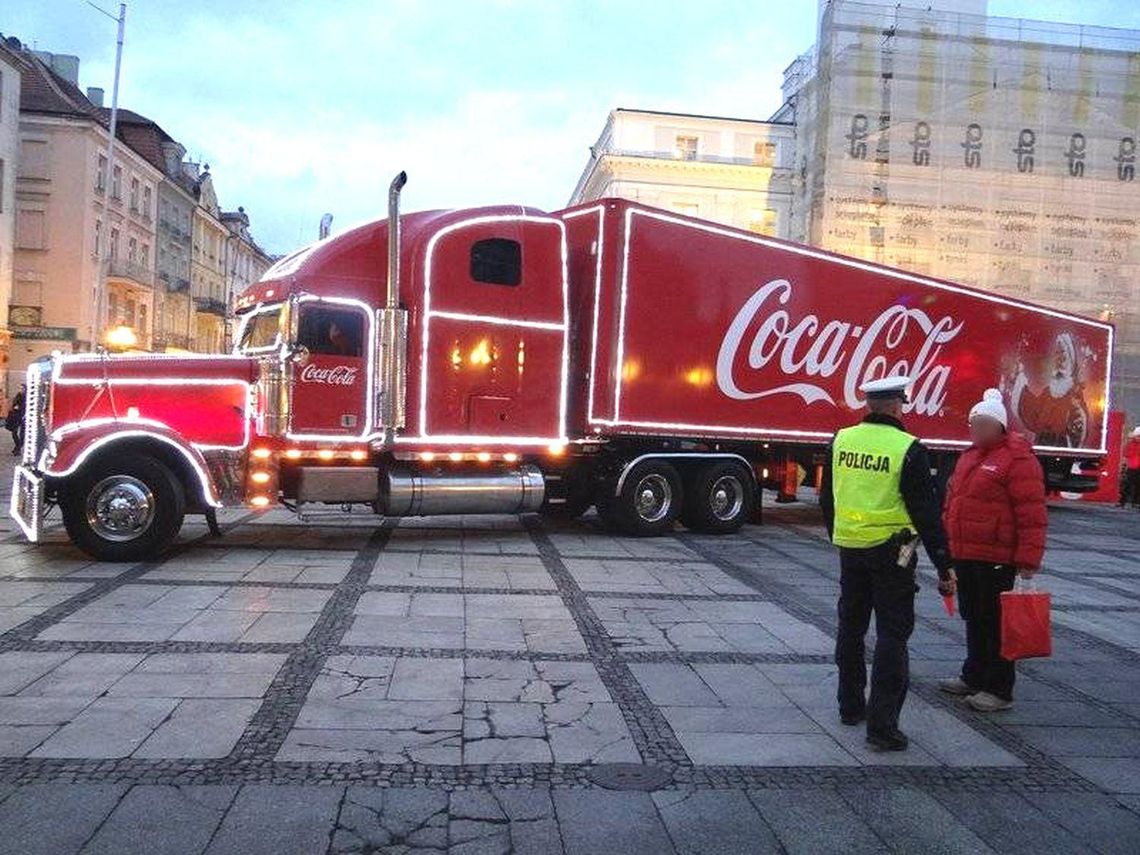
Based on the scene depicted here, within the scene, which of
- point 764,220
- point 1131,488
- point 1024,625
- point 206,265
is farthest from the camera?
Result: point 206,265

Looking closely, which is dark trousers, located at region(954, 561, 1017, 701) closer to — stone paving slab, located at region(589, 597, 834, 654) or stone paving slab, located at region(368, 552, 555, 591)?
stone paving slab, located at region(589, 597, 834, 654)

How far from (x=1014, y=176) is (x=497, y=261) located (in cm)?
2117

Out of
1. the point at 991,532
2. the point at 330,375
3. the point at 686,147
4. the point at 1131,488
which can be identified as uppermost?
the point at 686,147

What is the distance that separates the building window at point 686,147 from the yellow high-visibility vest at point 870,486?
50.8 meters

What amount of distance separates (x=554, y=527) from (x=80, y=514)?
5.87m

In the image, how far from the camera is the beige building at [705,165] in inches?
2078

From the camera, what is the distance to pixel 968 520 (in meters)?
5.36

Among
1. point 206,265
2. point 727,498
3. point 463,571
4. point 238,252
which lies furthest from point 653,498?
point 238,252

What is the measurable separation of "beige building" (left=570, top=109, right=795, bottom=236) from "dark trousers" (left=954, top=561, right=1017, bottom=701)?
4857cm

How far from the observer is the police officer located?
4648 mm

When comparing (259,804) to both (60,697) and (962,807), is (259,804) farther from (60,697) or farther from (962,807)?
(962,807)

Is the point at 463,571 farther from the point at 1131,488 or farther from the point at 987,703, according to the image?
the point at 1131,488

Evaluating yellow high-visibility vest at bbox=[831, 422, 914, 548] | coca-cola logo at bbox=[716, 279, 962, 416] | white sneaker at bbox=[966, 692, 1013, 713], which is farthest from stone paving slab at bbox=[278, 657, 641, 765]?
coca-cola logo at bbox=[716, 279, 962, 416]

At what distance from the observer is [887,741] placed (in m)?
4.63
